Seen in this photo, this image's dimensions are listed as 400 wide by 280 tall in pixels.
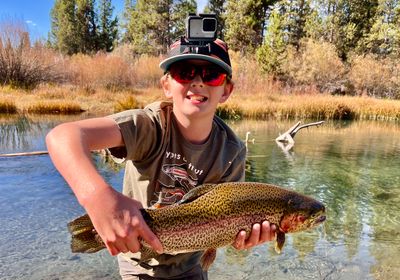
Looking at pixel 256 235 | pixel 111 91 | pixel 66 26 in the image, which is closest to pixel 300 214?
pixel 256 235

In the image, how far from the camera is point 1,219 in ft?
18.6

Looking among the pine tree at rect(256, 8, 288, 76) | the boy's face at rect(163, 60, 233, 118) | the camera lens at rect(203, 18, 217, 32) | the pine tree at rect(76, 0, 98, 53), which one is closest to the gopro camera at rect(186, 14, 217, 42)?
the camera lens at rect(203, 18, 217, 32)

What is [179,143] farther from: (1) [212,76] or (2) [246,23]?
(2) [246,23]

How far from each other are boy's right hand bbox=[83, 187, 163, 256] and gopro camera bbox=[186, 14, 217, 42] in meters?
1.13

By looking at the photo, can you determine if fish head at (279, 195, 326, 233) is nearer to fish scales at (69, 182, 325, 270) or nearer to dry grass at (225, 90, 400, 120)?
fish scales at (69, 182, 325, 270)

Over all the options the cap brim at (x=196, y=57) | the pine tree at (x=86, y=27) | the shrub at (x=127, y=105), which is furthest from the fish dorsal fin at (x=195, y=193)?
the pine tree at (x=86, y=27)

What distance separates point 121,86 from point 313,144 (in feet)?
47.0

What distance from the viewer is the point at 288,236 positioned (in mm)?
5574

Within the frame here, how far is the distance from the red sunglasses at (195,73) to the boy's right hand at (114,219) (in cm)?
104

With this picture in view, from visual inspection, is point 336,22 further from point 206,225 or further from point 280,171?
point 206,225

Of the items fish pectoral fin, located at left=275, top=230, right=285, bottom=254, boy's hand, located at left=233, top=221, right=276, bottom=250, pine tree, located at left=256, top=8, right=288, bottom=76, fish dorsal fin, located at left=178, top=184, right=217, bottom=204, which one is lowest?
fish pectoral fin, located at left=275, top=230, right=285, bottom=254

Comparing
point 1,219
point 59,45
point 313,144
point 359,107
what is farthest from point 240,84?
point 59,45

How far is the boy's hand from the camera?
196 centimetres

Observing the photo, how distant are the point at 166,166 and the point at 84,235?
73 cm
